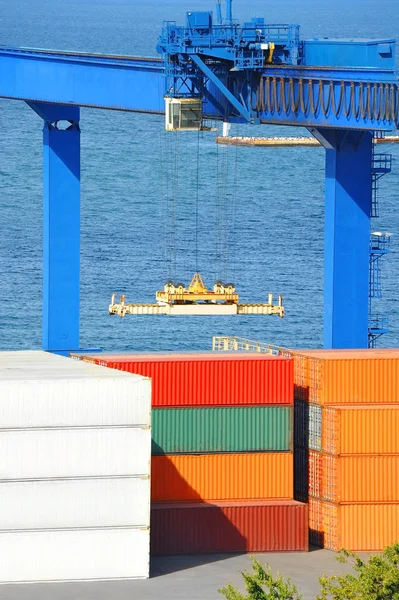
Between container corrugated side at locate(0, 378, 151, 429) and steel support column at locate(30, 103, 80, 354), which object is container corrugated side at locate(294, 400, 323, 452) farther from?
steel support column at locate(30, 103, 80, 354)

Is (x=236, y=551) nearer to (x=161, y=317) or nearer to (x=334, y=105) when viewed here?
(x=334, y=105)

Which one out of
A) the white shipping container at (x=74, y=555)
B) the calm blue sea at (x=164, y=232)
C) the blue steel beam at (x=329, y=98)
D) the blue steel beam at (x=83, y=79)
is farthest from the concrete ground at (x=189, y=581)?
the calm blue sea at (x=164, y=232)

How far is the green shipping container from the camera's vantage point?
157 ft

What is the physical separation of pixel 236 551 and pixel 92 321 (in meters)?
49.1

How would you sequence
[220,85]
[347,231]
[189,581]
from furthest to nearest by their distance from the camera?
[347,231] < [220,85] < [189,581]

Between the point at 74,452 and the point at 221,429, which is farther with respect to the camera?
the point at 221,429

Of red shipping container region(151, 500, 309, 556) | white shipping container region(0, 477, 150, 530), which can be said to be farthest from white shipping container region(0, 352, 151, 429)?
red shipping container region(151, 500, 309, 556)

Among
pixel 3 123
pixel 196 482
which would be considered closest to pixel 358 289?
pixel 196 482

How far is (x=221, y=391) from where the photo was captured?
158 feet

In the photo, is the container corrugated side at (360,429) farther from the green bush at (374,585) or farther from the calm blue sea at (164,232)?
the calm blue sea at (164,232)

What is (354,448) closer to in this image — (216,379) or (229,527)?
(229,527)

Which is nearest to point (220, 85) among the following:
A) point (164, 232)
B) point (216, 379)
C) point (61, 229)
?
point (61, 229)

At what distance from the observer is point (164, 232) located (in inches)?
4956

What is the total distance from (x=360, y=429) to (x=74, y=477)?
8381 millimetres
